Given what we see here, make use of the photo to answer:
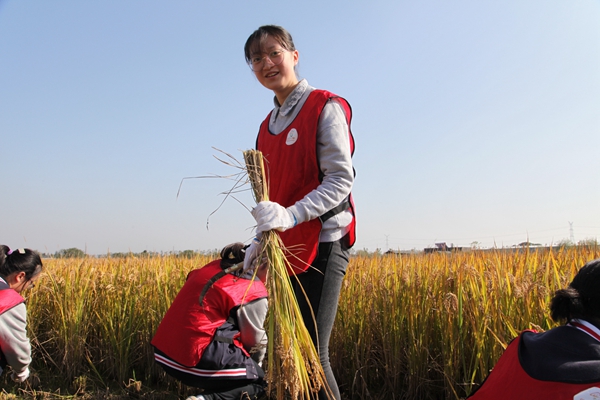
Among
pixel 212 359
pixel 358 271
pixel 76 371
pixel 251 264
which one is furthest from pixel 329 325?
pixel 76 371

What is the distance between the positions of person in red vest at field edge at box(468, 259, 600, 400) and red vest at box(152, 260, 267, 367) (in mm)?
1449

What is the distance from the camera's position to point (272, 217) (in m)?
1.38

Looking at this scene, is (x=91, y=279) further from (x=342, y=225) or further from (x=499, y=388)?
(x=499, y=388)

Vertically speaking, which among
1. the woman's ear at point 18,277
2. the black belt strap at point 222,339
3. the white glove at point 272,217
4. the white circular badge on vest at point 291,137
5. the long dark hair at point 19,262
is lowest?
the black belt strap at point 222,339

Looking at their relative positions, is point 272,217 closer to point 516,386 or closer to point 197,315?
point 516,386

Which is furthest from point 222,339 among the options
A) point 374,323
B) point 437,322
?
point 437,322

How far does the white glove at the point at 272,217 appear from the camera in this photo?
138 centimetres

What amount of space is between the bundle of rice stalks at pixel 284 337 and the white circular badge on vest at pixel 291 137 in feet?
0.46

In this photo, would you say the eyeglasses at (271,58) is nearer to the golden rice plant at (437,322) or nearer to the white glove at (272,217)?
the white glove at (272,217)

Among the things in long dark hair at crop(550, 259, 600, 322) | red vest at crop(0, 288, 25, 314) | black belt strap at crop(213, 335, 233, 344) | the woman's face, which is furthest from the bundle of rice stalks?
red vest at crop(0, 288, 25, 314)

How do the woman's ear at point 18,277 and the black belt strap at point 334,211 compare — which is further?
the woman's ear at point 18,277

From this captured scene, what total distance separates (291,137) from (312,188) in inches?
7.9

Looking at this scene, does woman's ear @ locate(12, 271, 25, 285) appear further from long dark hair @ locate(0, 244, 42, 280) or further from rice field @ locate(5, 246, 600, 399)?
rice field @ locate(5, 246, 600, 399)

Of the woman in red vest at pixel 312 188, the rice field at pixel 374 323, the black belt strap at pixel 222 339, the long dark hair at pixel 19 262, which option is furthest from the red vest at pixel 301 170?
the long dark hair at pixel 19 262
